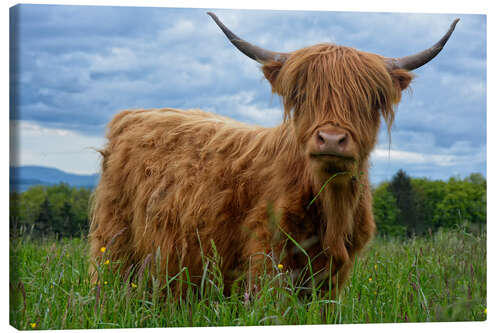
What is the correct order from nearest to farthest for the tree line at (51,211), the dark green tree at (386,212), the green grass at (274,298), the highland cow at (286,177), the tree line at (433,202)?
1. the green grass at (274,298)
2. the highland cow at (286,177)
3. the tree line at (51,211)
4. the tree line at (433,202)
5. the dark green tree at (386,212)

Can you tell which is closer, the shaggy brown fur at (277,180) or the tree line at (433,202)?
the shaggy brown fur at (277,180)

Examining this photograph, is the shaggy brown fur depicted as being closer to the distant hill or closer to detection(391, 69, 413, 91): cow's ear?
detection(391, 69, 413, 91): cow's ear

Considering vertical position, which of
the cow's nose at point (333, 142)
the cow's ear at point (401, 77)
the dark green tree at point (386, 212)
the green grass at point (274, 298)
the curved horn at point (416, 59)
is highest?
the curved horn at point (416, 59)

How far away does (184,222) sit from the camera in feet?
12.1

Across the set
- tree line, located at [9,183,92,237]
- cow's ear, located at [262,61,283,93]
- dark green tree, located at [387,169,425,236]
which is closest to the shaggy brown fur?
cow's ear, located at [262,61,283,93]

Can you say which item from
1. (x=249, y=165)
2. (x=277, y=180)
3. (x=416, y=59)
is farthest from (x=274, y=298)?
(x=416, y=59)

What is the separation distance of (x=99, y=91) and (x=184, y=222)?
100 cm

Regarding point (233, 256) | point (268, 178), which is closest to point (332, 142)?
point (268, 178)

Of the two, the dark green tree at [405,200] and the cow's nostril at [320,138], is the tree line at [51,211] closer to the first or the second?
the cow's nostril at [320,138]

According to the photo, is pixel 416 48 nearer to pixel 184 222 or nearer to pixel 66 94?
pixel 184 222

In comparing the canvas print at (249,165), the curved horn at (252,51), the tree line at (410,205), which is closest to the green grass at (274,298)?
the canvas print at (249,165)

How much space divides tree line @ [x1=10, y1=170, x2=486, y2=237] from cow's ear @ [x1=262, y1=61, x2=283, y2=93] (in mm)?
1048

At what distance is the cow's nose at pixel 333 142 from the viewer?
110 inches

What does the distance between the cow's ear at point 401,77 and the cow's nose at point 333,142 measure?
2.31 ft
